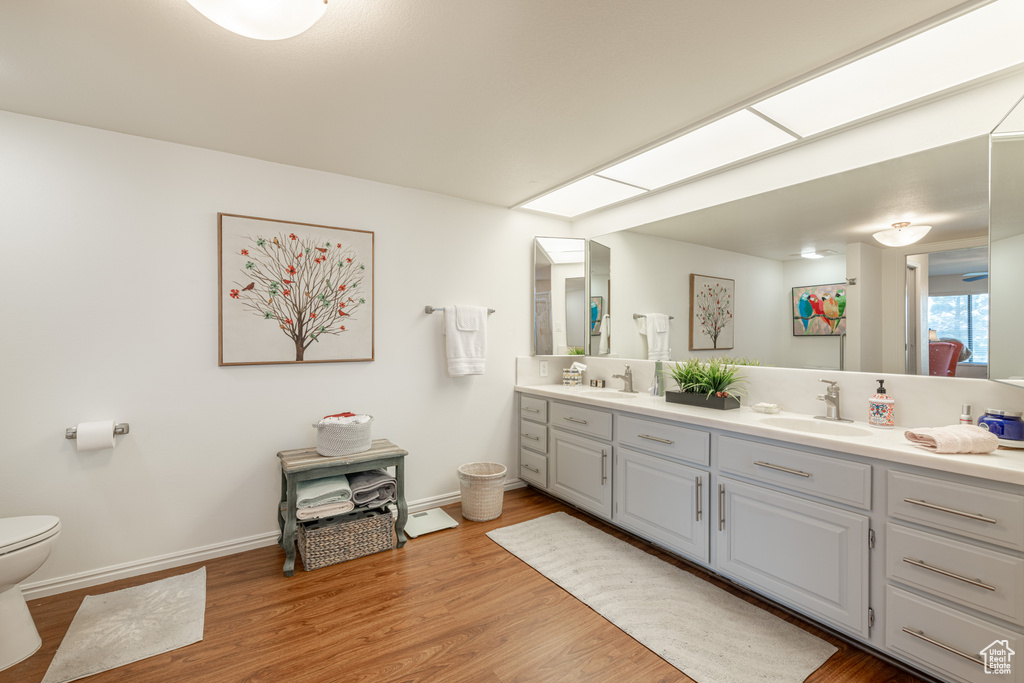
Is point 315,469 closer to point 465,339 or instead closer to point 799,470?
point 465,339

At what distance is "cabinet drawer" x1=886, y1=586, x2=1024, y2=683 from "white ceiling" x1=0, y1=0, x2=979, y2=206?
6.48 feet

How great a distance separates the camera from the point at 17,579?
5.59 ft

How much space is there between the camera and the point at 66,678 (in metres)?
1.60

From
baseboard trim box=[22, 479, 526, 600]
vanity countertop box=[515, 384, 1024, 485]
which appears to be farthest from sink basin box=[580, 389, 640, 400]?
baseboard trim box=[22, 479, 526, 600]

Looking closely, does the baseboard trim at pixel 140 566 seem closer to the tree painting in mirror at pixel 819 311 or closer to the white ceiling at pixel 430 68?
the white ceiling at pixel 430 68

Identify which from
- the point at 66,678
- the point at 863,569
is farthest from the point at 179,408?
the point at 863,569

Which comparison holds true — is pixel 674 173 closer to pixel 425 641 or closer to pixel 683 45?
pixel 683 45

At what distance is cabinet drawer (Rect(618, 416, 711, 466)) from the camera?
2199 millimetres

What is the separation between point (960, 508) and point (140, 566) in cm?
358

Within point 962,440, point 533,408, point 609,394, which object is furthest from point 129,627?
point 962,440

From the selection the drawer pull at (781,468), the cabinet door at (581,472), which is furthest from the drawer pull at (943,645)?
the cabinet door at (581,472)

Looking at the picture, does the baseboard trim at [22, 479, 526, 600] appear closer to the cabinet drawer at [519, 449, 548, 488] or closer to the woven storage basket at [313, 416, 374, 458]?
the woven storage basket at [313, 416, 374, 458]

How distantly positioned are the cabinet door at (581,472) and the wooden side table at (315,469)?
3.66ft

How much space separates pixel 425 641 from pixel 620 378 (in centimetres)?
218
